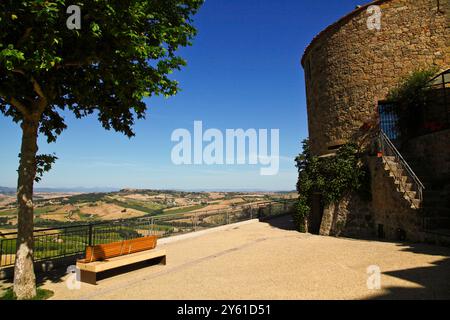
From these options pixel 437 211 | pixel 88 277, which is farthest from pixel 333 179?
pixel 88 277

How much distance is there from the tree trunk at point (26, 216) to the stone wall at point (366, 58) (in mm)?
12296

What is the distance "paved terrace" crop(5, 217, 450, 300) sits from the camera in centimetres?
609

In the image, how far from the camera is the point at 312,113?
16.6m

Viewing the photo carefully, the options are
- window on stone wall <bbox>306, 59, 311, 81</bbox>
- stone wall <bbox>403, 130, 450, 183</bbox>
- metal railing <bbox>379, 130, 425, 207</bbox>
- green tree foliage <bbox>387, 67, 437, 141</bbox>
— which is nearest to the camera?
metal railing <bbox>379, 130, 425, 207</bbox>

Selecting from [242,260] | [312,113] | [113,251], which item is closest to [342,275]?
[242,260]

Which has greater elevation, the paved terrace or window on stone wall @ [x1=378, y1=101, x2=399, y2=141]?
window on stone wall @ [x1=378, y1=101, x2=399, y2=141]

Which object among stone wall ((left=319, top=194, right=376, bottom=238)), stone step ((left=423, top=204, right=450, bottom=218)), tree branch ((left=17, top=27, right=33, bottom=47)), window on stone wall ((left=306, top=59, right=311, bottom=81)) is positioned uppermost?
window on stone wall ((left=306, top=59, right=311, bottom=81))

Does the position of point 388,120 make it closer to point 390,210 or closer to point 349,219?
point 390,210

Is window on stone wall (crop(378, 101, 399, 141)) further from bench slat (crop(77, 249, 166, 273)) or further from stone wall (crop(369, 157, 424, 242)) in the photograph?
bench slat (crop(77, 249, 166, 273))

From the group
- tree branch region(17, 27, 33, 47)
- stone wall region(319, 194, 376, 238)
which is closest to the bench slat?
tree branch region(17, 27, 33, 47)

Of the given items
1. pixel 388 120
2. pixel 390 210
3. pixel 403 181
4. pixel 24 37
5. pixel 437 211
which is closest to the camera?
pixel 24 37

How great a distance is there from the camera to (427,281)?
6238 mm

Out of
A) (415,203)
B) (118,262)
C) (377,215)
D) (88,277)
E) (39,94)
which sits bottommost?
(88,277)

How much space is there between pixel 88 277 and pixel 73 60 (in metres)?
5.05
